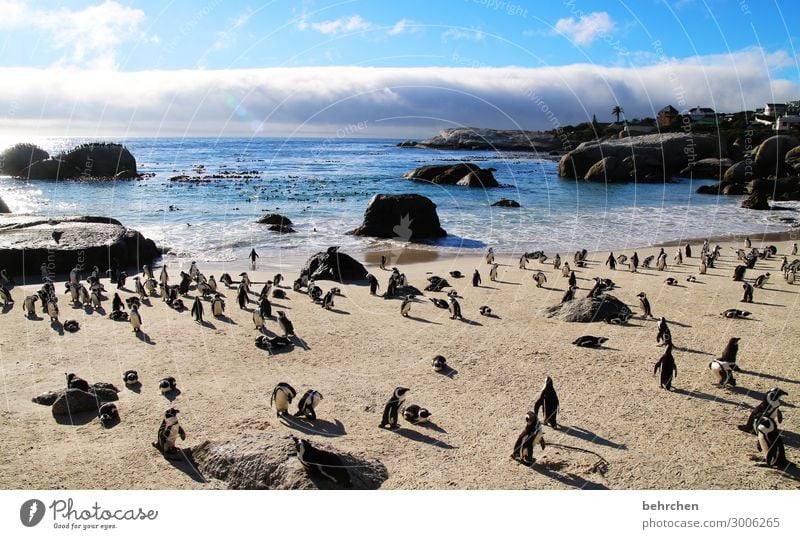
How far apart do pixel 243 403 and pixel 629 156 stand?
2717 inches

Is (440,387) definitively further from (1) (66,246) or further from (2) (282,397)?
(1) (66,246)

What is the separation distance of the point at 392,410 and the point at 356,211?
34467 mm

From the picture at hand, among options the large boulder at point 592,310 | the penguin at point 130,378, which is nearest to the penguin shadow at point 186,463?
the penguin at point 130,378

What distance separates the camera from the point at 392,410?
10.2 metres

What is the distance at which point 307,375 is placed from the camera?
12.7 meters

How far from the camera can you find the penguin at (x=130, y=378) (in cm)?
1196

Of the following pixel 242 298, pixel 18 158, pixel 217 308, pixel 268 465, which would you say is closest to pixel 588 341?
pixel 268 465

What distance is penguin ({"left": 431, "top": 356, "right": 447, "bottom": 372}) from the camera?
12.8 m

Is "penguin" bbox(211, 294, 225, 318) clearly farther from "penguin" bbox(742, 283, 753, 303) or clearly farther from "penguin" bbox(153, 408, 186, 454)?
"penguin" bbox(742, 283, 753, 303)

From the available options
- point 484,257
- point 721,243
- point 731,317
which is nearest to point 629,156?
point 721,243

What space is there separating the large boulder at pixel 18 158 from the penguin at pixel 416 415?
77151 millimetres

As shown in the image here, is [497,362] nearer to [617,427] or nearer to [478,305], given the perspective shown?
[617,427]

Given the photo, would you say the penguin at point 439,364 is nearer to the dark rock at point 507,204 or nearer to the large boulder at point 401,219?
the large boulder at point 401,219

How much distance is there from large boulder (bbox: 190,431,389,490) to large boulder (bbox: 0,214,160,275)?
1754 centimetres
